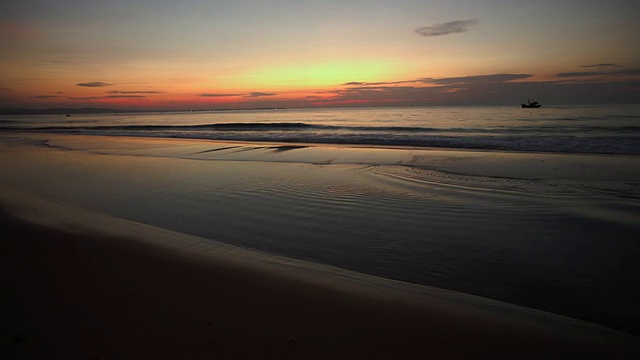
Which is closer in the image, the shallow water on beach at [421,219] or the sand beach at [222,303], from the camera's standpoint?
the sand beach at [222,303]

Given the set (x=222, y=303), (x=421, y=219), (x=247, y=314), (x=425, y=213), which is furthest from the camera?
(x=425, y=213)

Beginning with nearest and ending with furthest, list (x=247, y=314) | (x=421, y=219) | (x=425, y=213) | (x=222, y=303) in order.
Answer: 1. (x=247, y=314)
2. (x=222, y=303)
3. (x=421, y=219)
4. (x=425, y=213)

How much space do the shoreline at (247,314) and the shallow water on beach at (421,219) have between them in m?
0.49

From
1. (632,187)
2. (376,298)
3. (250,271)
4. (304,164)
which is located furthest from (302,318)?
(304,164)

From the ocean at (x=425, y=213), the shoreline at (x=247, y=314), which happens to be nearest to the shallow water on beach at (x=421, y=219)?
the ocean at (x=425, y=213)

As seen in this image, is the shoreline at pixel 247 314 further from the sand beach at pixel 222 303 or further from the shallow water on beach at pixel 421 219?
the shallow water on beach at pixel 421 219

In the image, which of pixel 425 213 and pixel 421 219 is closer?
pixel 421 219

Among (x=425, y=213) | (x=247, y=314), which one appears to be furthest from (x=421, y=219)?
(x=247, y=314)

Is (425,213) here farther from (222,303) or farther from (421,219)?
(222,303)

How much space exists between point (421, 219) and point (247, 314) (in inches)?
170

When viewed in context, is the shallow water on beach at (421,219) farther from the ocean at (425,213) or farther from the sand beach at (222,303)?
the sand beach at (222,303)

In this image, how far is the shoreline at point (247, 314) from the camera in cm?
310

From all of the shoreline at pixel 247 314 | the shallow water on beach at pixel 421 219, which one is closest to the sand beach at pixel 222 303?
the shoreline at pixel 247 314

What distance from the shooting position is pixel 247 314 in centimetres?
362
